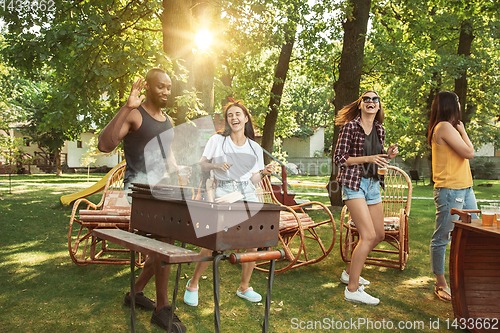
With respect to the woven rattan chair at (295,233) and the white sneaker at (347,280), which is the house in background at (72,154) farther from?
the white sneaker at (347,280)

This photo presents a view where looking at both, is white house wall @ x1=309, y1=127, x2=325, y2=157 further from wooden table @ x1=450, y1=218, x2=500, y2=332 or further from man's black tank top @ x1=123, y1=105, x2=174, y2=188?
man's black tank top @ x1=123, y1=105, x2=174, y2=188

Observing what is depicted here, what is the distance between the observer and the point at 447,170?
11.4 ft

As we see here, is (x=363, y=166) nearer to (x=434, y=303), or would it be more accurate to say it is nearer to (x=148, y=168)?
(x=434, y=303)

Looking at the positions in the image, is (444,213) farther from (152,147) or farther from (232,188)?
(152,147)

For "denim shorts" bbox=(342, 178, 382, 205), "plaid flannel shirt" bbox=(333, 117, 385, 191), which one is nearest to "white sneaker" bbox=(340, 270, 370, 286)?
"denim shorts" bbox=(342, 178, 382, 205)

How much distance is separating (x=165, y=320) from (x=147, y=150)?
1355 mm

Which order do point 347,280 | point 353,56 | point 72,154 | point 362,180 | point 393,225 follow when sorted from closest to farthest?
point 362,180
point 347,280
point 393,225
point 353,56
point 72,154

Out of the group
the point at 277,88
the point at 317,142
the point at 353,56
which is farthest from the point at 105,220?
the point at 317,142

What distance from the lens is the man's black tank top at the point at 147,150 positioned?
2945mm

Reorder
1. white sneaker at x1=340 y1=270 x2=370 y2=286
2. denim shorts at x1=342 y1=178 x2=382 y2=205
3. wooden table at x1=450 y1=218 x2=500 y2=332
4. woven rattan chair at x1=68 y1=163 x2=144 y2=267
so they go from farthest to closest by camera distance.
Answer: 1. woven rattan chair at x1=68 y1=163 x2=144 y2=267
2. white sneaker at x1=340 y1=270 x2=370 y2=286
3. denim shorts at x1=342 y1=178 x2=382 y2=205
4. wooden table at x1=450 y1=218 x2=500 y2=332

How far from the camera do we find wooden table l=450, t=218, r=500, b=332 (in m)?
2.91

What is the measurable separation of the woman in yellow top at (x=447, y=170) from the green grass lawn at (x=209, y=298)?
55 centimetres

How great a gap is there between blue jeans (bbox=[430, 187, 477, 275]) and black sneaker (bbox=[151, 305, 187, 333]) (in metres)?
2.51

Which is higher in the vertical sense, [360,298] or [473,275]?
[473,275]
